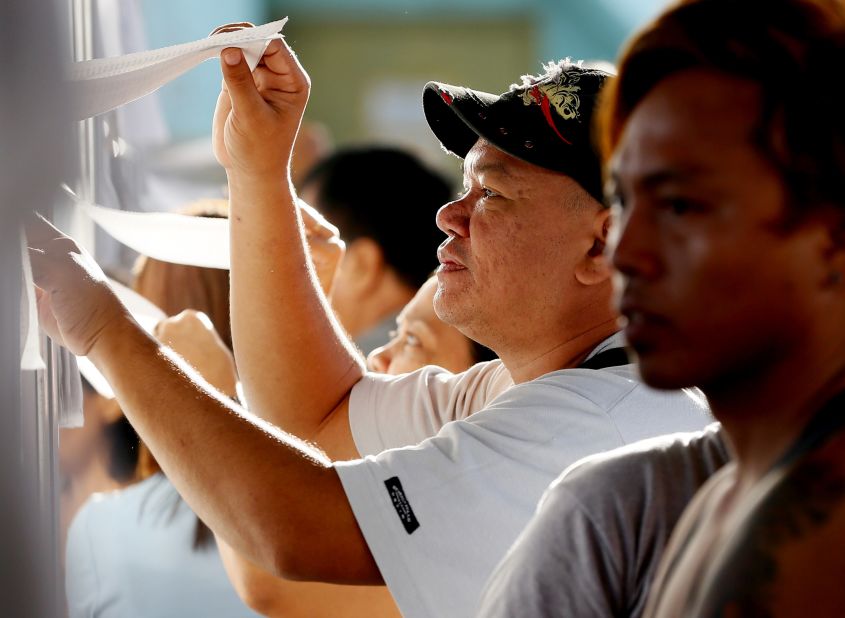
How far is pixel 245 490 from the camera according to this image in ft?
4.10

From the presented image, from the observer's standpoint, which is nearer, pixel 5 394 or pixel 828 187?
pixel 828 187

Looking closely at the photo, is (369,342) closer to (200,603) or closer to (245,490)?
(200,603)

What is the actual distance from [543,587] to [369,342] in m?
2.38

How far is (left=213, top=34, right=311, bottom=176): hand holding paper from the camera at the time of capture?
1.50m

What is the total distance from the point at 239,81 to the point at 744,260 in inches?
37.5

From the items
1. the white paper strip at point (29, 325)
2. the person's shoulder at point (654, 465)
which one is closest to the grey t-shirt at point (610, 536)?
the person's shoulder at point (654, 465)

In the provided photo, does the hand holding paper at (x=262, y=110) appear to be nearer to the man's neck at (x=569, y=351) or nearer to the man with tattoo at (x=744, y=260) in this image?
the man's neck at (x=569, y=351)

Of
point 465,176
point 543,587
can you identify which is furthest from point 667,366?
point 465,176

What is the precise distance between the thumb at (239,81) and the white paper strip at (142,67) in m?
0.01

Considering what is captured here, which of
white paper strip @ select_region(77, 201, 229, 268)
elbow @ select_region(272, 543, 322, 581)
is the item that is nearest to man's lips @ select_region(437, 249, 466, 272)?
white paper strip @ select_region(77, 201, 229, 268)

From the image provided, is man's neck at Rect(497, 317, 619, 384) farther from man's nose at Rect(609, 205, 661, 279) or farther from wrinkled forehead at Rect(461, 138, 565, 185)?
man's nose at Rect(609, 205, 661, 279)

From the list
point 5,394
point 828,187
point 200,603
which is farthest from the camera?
point 200,603

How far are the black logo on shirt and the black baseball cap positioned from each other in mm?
475

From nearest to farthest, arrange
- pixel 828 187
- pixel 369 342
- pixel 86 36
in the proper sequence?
1. pixel 828 187
2. pixel 86 36
3. pixel 369 342
